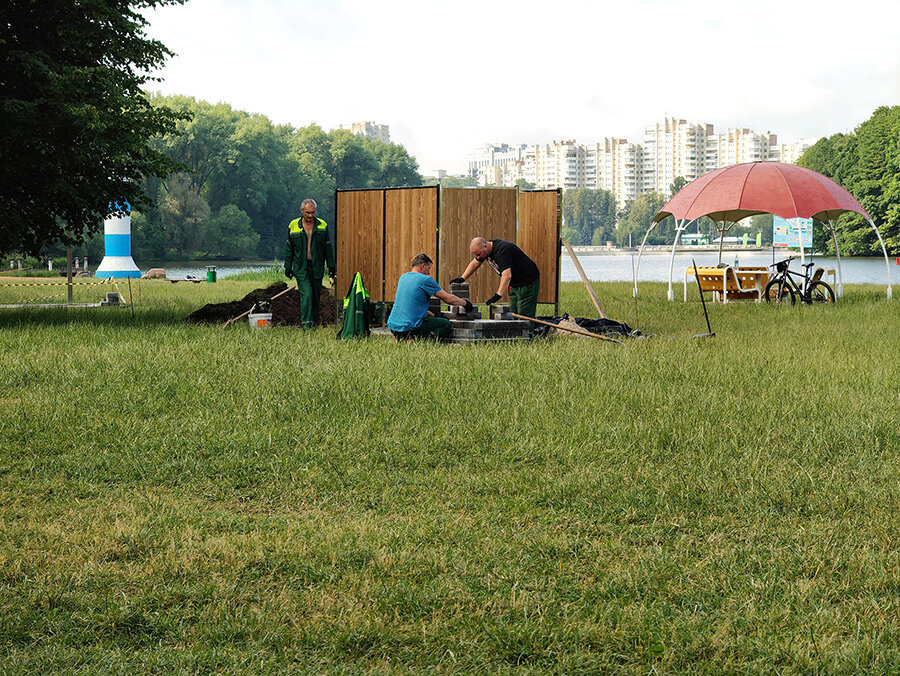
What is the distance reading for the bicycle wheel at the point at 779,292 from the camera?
74.8 feet

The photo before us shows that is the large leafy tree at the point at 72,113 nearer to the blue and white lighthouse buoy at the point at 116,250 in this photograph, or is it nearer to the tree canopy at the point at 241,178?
the blue and white lighthouse buoy at the point at 116,250

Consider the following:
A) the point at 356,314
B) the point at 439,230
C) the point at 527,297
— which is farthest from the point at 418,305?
the point at 439,230

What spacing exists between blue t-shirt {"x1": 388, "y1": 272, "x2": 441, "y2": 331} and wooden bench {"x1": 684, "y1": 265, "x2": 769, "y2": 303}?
1268 cm

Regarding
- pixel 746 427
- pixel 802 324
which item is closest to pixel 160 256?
pixel 802 324

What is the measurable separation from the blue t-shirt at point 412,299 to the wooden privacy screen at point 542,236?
3.94 metres

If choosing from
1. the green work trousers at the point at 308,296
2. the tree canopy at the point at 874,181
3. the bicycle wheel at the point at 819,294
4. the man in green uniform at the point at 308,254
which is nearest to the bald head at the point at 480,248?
the man in green uniform at the point at 308,254

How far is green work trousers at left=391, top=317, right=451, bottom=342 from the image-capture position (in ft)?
43.2

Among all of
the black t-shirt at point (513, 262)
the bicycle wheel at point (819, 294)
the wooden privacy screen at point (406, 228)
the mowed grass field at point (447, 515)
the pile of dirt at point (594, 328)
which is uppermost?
the wooden privacy screen at point (406, 228)

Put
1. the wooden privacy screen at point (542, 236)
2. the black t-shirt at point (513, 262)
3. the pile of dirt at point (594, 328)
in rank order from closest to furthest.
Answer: the pile of dirt at point (594, 328)
the black t-shirt at point (513, 262)
the wooden privacy screen at point (542, 236)

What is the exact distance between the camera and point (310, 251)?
50.2 ft

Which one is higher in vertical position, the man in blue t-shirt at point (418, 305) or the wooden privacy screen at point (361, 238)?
the wooden privacy screen at point (361, 238)

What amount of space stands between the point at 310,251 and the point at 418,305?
312 cm

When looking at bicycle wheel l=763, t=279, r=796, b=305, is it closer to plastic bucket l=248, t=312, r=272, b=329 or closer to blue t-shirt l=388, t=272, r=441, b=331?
blue t-shirt l=388, t=272, r=441, b=331

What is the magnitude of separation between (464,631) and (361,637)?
0.44 m
